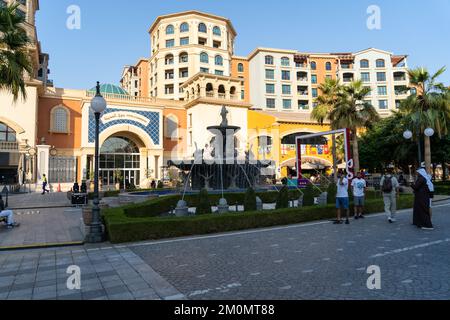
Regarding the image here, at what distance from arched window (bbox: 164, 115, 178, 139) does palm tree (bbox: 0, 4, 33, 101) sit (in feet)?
102

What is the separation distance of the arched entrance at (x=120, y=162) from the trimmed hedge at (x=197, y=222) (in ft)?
99.2

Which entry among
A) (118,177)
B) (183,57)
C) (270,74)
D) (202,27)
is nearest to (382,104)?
(270,74)

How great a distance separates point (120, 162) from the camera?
133 feet

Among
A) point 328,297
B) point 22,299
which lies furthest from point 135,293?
point 328,297

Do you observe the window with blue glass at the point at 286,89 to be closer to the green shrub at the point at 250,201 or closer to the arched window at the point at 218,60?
the arched window at the point at 218,60

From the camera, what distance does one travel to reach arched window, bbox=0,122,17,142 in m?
32.8

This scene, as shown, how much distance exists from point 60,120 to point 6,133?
18.5 feet

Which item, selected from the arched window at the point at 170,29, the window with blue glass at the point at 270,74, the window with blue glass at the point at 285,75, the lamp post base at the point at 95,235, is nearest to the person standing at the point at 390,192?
the lamp post base at the point at 95,235

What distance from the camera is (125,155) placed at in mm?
40812

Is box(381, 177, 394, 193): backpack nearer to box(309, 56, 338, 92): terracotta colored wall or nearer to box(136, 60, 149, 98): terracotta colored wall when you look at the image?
box(309, 56, 338, 92): terracotta colored wall

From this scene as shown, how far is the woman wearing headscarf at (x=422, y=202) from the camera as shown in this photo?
30.9 ft

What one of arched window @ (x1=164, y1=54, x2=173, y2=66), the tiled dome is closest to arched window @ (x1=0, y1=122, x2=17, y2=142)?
the tiled dome

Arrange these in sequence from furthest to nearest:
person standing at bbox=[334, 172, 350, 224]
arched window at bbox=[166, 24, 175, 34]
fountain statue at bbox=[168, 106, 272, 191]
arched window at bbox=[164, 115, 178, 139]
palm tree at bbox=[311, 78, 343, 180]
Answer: arched window at bbox=[166, 24, 175, 34] < arched window at bbox=[164, 115, 178, 139] < palm tree at bbox=[311, 78, 343, 180] < fountain statue at bbox=[168, 106, 272, 191] < person standing at bbox=[334, 172, 350, 224]

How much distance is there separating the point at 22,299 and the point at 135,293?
1.62 m
